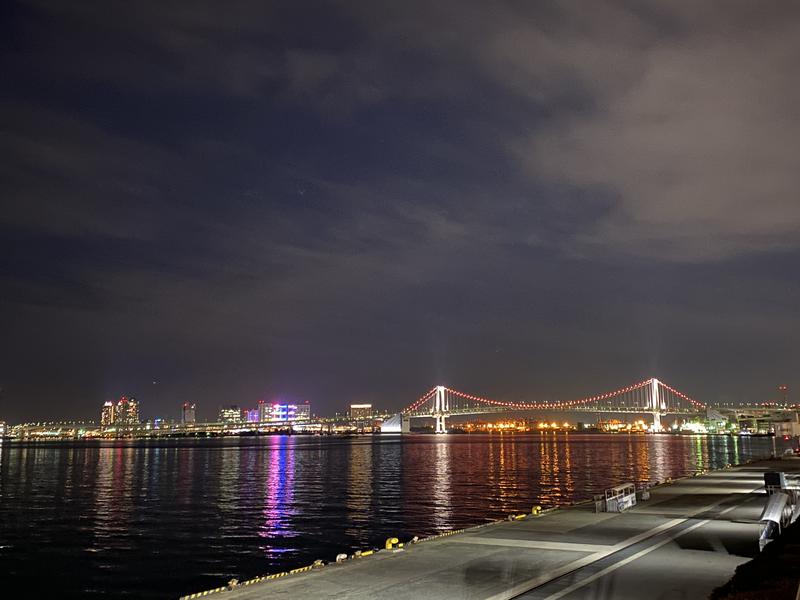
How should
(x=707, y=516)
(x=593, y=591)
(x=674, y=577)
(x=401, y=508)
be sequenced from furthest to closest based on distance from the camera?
(x=401, y=508) → (x=707, y=516) → (x=674, y=577) → (x=593, y=591)

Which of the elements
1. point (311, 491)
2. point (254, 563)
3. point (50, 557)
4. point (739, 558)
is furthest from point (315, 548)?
point (311, 491)

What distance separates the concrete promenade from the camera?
12.0m

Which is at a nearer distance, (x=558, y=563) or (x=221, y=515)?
(x=558, y=563)

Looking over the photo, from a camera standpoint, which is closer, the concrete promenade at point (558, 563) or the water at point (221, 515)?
the concrete promenade at point (558, 563)

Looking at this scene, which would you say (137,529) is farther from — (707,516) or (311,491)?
(707,516)

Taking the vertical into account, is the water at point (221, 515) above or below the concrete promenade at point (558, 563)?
below

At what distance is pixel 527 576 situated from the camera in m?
12.9

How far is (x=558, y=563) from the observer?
46.2ft

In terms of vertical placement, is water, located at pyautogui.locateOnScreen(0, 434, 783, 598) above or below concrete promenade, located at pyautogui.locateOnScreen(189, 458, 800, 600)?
below

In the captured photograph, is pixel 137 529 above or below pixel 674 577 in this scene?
below

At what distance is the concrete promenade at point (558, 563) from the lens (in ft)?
39.3

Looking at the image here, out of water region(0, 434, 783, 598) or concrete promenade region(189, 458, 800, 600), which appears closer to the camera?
concrete promenade region(189, 458, 800, 600)

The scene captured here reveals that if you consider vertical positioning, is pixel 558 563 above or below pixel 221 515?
above

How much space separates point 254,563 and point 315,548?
10.9 feet
